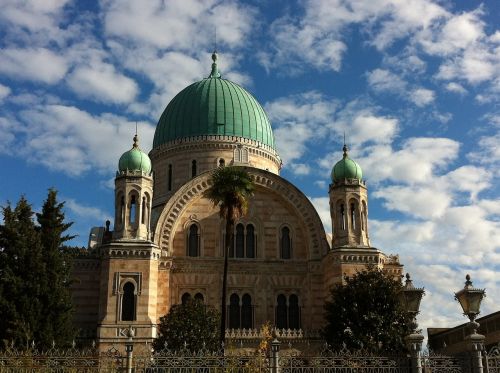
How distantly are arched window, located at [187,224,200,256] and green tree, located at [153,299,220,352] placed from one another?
5672mm

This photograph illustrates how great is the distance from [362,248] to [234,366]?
61.7ft

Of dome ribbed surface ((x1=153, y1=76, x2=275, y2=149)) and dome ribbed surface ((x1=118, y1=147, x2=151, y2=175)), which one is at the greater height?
dome ribbed surface ((x1=153, y1=76, x2=275, y2=149))

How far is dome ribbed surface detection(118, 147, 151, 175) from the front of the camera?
35531 mm

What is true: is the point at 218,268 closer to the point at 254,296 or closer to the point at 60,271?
the point at 254,296

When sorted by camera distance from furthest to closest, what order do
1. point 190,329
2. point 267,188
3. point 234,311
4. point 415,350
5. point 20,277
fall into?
1. point 267,188
2. point 234,311
3. point 190,329
4. point 20,277
5. point 415,350

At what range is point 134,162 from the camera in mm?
35594

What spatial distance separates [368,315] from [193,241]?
11.9 m

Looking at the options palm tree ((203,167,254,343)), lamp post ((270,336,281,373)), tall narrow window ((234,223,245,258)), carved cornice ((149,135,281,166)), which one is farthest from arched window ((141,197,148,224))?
lamp post ((270,336,281,373))

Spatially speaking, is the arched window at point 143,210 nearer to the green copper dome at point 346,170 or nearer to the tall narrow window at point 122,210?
the tall narrow window at point 122,210

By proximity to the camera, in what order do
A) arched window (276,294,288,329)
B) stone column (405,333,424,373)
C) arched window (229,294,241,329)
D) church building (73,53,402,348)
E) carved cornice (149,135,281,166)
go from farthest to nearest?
carved cornice (149,135,281,166)
arched window (276,294,288,329)
arched window (229,294,241,329)
church building (73,53,402,348)
stone column (405,333,424,373)

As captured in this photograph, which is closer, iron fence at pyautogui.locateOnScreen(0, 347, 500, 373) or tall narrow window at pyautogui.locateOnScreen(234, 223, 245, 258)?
iron fence at pyautogui.locateOnScreen(0, 347, 500, 373)

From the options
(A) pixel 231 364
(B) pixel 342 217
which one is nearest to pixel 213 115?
(B) pixel 342 217

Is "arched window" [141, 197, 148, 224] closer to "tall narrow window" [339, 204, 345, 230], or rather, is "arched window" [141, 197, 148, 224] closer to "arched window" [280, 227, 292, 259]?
"arched window" [280, 227, 292, 259]

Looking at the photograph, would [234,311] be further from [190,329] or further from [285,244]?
[190,329]
